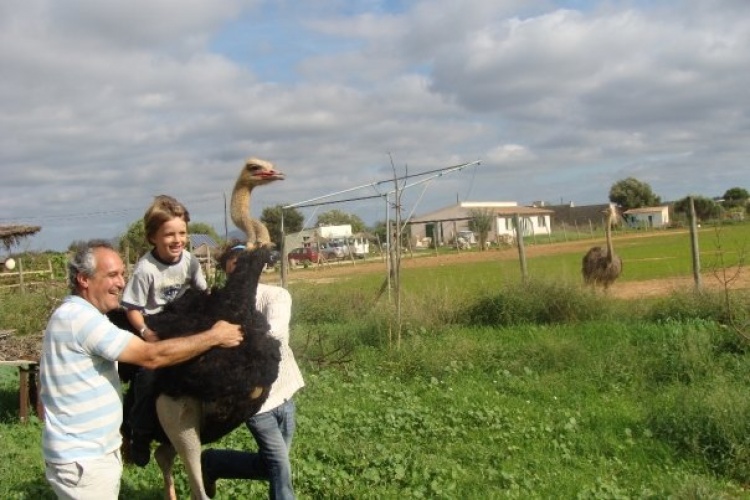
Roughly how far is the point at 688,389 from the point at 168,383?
4906 millimetres

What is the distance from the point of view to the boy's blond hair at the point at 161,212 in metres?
4.12

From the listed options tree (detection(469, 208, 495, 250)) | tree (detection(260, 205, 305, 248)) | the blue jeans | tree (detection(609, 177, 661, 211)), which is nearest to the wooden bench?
tree (detection(260, 205, 305, 248))

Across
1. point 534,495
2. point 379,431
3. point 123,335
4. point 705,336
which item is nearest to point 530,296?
point 705,336

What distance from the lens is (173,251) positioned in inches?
166

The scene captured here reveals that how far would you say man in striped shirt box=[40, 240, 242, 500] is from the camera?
131 inches

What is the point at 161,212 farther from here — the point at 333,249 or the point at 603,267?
the point at 333,249

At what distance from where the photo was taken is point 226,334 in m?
3.67

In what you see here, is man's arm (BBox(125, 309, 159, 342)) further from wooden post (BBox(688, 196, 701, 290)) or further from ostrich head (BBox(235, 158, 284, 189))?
wooden post (BBox(688, 196, 701, 290))

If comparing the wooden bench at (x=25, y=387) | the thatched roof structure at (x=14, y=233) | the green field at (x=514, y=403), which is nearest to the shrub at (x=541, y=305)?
the green field at (x=514, y=403)

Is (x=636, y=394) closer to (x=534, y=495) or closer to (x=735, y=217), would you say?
(x=534, y=495)

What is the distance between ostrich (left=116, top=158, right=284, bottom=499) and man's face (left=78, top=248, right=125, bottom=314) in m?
0.41

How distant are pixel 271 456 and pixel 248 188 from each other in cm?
145

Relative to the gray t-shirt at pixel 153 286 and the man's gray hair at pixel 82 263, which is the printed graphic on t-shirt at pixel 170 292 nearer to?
the gray t-shirt at pixel 153 286

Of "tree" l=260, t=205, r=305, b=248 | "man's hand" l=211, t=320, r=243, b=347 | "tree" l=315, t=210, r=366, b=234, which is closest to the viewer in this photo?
"man's hand" l=211, t=320, r=243, b=347
